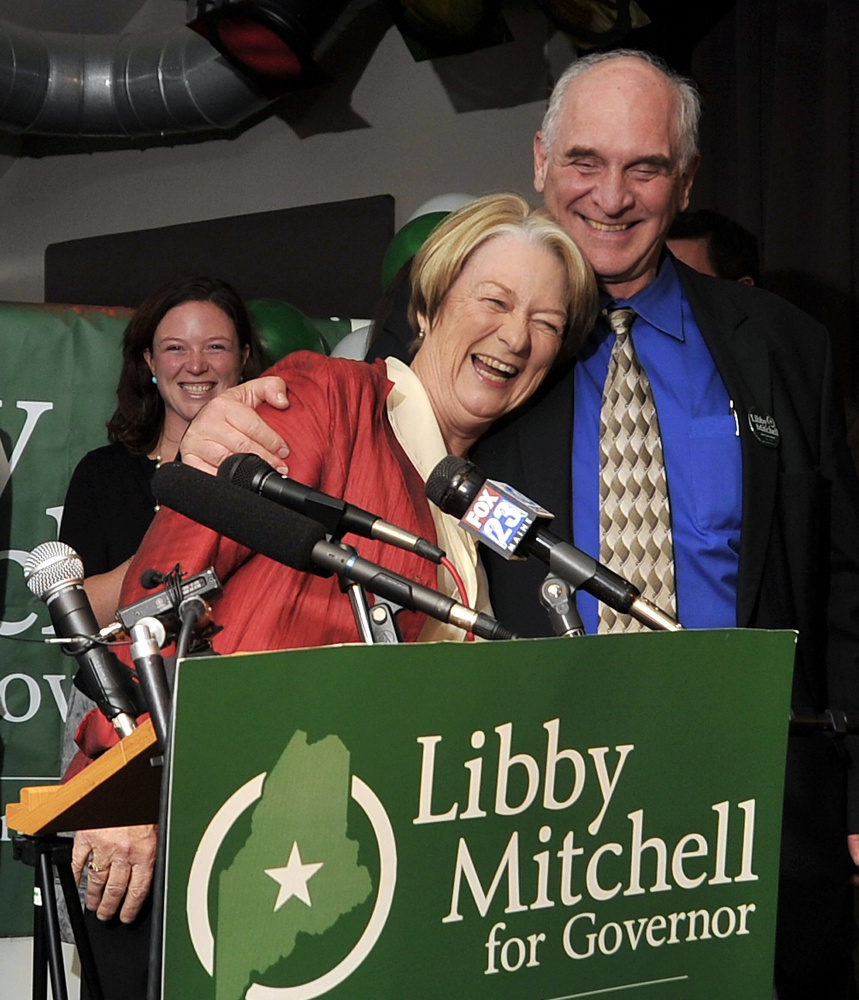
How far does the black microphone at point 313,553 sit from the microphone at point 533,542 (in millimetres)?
103

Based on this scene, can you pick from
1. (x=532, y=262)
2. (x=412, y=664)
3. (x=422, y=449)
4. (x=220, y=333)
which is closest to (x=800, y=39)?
(x=220, y=333)

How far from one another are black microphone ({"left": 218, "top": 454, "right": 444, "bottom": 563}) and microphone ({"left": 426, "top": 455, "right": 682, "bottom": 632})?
0.18ft

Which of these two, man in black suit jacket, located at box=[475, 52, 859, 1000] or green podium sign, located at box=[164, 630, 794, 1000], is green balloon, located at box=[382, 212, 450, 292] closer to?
man in black suit jacket, located at box=[475, 52, 859, 1000]

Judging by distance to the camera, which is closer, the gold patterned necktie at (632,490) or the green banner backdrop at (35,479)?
the gold patterned necktie at (632,490)

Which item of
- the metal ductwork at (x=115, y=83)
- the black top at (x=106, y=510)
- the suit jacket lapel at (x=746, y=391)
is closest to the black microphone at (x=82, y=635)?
the suit jacket lapel at (x=746, y=391)

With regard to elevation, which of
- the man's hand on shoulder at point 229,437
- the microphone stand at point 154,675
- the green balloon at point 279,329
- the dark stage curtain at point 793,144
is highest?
the dark stage curtain at point 793,144

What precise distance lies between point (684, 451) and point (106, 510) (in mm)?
1531

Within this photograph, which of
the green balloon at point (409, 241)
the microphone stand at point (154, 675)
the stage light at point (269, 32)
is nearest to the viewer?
the microphone stand at point (154, 675)

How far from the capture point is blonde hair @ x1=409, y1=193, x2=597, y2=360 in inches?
66.7

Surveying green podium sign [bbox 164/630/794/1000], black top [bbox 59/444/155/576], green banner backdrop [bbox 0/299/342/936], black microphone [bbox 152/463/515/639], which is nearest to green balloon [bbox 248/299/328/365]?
green banner backdrop [bbox 0/299/342/936]

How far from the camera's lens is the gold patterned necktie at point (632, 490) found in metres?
1.75

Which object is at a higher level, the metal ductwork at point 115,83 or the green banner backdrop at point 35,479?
the metal ductwork at point 115,83

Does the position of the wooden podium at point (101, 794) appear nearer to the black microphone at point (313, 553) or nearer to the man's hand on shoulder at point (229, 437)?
the black microphone at point (313, 553)

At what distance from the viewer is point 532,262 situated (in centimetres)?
168
